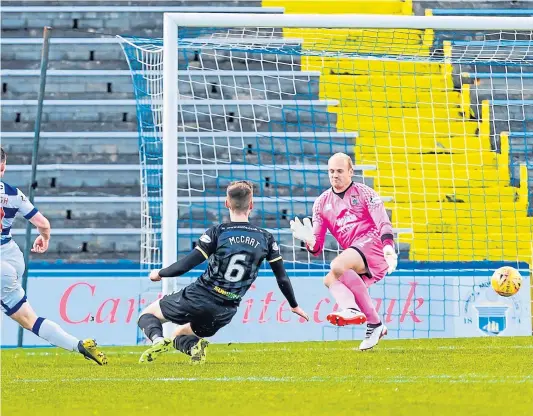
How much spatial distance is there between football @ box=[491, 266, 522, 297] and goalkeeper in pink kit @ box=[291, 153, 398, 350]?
1.50 meters

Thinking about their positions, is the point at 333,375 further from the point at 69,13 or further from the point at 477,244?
the point at 69,13

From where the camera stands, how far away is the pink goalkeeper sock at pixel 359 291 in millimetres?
8969

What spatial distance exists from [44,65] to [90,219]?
14.7 ft

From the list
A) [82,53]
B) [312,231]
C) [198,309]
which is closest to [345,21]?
[312,231]

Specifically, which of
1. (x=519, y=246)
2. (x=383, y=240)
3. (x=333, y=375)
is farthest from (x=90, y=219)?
(x=333, y=375)

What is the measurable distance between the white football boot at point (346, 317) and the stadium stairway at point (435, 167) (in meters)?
4.97

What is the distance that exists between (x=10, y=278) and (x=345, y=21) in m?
4.22

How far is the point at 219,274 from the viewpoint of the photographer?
7.44 m

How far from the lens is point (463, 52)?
12570 mm

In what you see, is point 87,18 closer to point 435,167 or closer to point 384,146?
point 384,146

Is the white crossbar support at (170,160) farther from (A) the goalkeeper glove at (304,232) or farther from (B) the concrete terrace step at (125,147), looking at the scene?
(B) the concrete terrace step at (125,147)

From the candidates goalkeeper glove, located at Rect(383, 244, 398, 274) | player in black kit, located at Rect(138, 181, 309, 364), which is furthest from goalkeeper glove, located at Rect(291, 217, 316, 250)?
player in black kit, located at Rect(138, 181, 309, 364)

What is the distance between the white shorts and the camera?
7594 millimetres

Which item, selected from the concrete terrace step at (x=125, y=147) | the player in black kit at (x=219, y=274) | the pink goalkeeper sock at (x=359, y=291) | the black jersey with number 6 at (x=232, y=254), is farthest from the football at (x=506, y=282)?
the concrete terrace step at (x=125, y=147)
